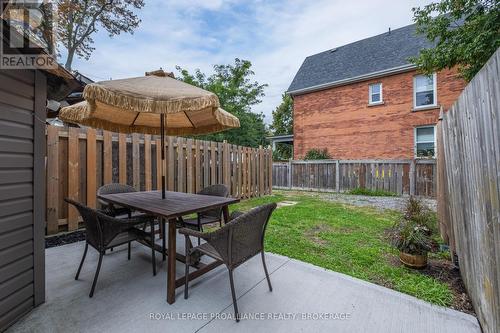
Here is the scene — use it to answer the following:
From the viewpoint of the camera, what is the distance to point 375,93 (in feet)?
39.5

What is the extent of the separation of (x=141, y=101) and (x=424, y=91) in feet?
41.9

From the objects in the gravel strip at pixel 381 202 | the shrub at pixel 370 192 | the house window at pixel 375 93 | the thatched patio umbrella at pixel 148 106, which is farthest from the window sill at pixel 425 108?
the thatched patio umbrella at pixel 148 106

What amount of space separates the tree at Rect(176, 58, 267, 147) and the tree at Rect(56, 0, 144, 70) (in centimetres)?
397

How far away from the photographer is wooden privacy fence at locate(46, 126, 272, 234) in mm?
3799

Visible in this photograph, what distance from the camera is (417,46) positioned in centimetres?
1130

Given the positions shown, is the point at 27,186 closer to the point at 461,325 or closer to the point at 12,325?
the point at 12,325

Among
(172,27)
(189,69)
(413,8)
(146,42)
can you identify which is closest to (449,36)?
(413,8)

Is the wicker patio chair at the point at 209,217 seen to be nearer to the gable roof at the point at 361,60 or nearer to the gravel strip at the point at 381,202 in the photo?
the gravel strip at the point at 381,202

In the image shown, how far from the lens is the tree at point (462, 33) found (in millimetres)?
5398

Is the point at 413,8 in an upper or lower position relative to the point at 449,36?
upper

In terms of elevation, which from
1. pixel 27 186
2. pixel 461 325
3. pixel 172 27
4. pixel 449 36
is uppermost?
pixel 172 27

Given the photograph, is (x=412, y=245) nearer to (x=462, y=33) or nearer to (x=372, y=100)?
(x=462, y=33)

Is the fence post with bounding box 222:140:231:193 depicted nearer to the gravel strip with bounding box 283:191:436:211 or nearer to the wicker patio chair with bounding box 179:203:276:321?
the gravel strip with bounding box 283:191:436:211

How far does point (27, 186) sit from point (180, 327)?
1.71m
